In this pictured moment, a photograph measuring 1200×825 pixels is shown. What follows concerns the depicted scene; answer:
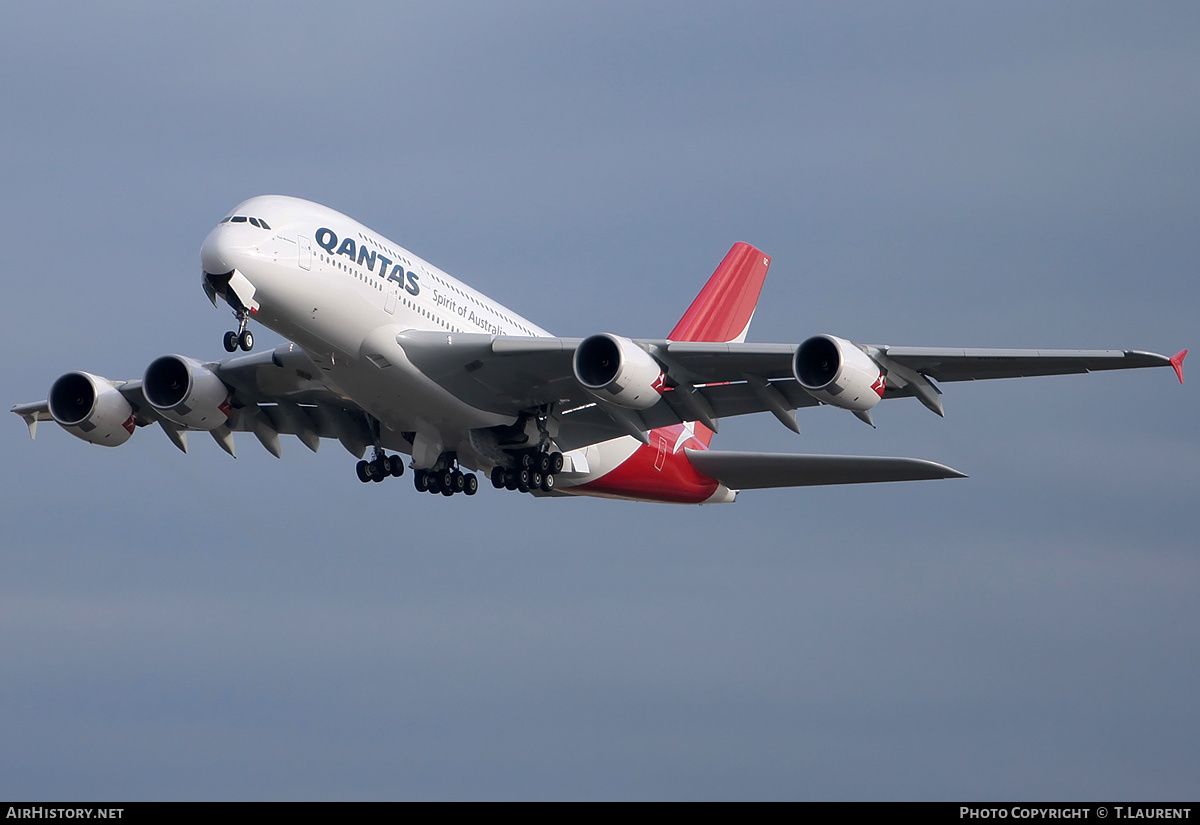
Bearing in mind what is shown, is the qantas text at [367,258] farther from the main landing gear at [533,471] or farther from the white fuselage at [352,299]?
the main landing gear at [533,471]

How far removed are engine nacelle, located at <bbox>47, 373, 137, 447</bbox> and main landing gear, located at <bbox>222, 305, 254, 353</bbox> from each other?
8.01m

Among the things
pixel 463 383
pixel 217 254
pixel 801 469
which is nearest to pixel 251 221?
pixel 217 254

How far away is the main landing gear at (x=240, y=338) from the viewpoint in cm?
2772

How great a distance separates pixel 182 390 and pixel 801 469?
565 inches

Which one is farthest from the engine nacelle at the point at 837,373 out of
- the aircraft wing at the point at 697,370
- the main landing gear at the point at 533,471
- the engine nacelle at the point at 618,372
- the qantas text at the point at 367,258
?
the qantas text at the point at 367,258

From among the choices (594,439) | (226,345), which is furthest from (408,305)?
(594,439)

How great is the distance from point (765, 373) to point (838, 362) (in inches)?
95.3

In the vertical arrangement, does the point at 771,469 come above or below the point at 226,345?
above

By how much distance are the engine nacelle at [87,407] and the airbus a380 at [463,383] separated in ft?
0.13

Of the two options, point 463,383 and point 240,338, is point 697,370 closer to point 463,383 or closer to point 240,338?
point 463,383

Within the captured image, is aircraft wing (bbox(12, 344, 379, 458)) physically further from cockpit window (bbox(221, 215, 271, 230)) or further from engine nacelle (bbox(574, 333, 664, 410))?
engine nacelle (bbox(574, 333, 664, 410))

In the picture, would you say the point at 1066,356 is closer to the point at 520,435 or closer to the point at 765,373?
the point at 765,373
